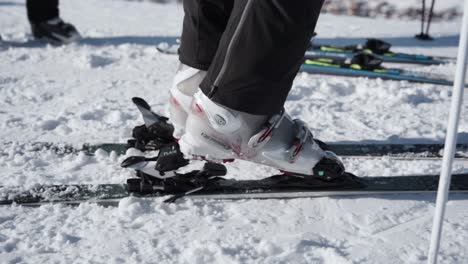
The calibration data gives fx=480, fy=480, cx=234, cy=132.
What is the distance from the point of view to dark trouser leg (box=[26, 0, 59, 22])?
405cm

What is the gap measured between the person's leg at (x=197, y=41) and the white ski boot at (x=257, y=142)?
0.24m

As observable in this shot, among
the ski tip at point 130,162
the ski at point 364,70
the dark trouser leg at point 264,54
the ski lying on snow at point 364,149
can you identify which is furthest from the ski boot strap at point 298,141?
the ski at point 364,70

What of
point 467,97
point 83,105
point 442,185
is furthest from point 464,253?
point 83,105

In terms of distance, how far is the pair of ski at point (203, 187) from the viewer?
1.58 meters

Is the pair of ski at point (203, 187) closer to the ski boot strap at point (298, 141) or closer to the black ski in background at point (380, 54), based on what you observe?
the ski boot strap at point (298, 141)

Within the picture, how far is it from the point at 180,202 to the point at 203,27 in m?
0.65

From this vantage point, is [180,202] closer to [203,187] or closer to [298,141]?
[203,187]

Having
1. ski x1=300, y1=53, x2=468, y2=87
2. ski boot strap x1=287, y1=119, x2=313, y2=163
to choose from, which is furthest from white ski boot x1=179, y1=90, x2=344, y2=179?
ski x1=300, y1=53, x2=468, y2=87

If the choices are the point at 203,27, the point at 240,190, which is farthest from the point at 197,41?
the point at 240,190

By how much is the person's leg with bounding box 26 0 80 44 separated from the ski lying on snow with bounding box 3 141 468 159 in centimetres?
214

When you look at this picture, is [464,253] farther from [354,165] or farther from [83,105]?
[83,105]

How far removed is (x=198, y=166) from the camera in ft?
6.17

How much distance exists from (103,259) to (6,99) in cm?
174

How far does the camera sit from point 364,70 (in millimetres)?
3055
